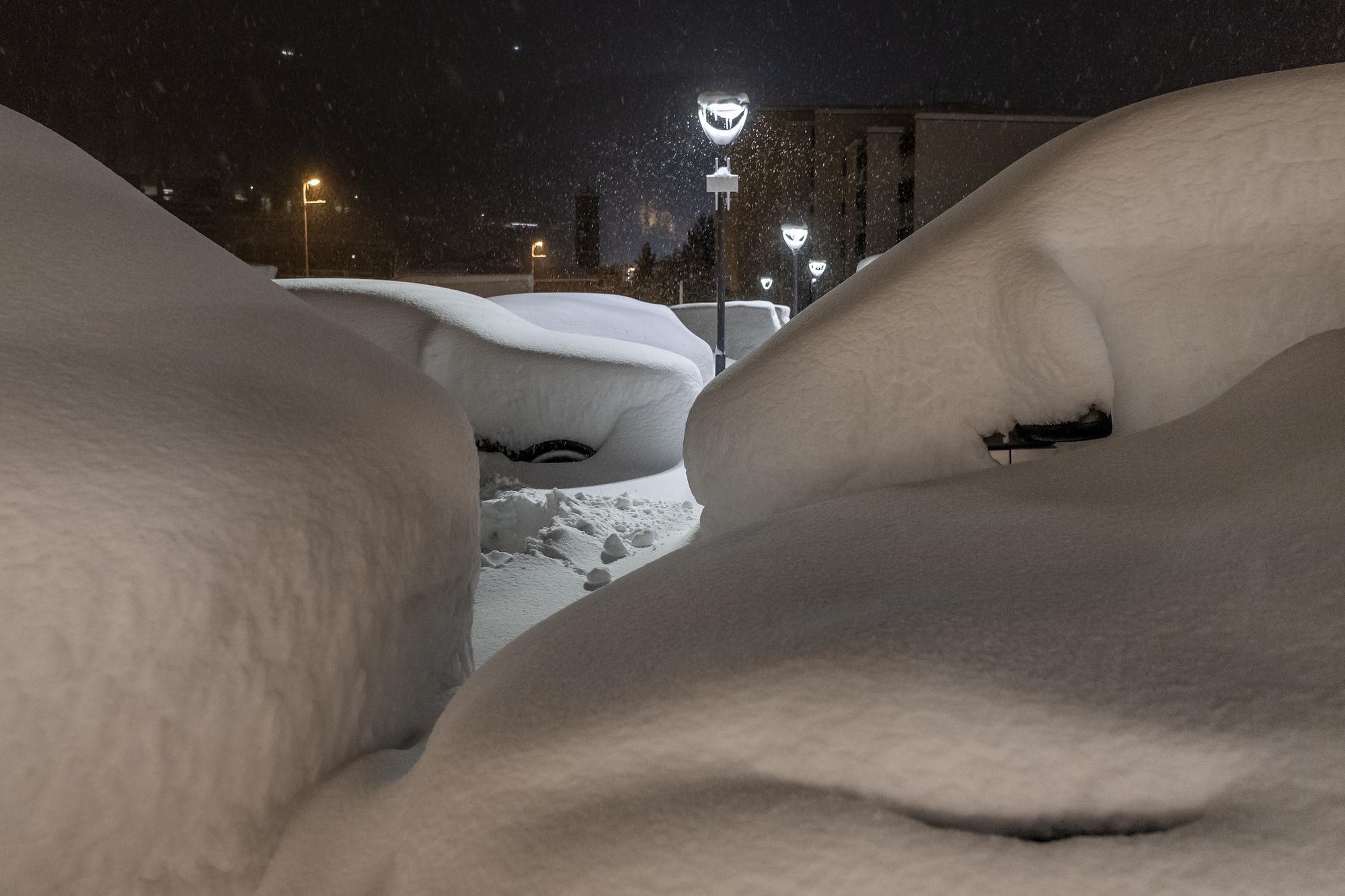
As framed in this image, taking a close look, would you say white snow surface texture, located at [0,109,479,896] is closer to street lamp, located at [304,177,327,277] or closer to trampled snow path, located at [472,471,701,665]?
trampled snow path, located at [472,471,701,665]

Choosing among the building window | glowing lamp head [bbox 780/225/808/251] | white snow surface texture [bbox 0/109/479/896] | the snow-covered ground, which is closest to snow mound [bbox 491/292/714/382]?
the snow-covered ground

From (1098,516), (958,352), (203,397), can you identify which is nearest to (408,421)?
(203,397)

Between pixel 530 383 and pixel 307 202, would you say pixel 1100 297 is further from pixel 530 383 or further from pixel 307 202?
pixel 307 202

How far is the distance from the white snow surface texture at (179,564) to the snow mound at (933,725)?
0.71ft

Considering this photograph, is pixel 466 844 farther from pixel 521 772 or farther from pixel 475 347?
pixel 475 347

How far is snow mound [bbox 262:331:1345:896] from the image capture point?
1.12 m

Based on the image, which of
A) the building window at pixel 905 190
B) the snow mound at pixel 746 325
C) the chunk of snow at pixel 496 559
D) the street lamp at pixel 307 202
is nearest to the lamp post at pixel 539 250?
the street lamp at pixel 307 202

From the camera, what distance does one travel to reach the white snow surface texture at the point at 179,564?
1581 millimetres

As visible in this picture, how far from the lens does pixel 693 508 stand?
5602mm

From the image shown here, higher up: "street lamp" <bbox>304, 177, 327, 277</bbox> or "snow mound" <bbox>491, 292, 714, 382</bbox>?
"street lamp" <bbox>304, 177, 327, 277</bbox>

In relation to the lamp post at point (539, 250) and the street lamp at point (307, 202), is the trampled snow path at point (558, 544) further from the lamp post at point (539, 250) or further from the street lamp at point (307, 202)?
the lamp post at point (539, 250)

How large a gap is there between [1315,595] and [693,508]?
14.1 ft

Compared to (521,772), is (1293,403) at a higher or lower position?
higher

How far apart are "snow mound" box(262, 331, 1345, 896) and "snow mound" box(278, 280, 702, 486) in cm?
434
